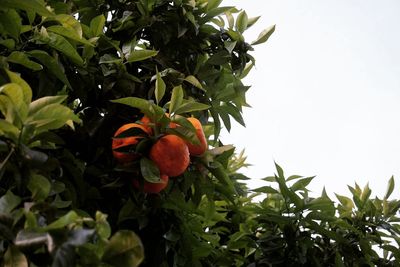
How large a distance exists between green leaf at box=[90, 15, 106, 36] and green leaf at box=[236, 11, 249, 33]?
0.51m

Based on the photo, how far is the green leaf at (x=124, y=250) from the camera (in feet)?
2.30

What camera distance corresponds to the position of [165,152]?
3.94 feet

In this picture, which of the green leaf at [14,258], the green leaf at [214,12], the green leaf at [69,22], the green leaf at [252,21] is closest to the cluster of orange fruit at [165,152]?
the green leaf at [69,22]

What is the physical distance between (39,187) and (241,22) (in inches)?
43.9

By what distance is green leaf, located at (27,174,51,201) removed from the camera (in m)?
0.89

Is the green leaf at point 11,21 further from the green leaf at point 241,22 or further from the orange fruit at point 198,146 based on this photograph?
the green leaf at point 241,22

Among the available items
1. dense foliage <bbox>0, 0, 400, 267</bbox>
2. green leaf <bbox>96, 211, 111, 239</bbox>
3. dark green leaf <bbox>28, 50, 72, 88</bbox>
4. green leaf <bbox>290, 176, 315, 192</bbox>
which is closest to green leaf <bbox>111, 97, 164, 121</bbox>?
dense foliage <bbox>0, 0, 400, 267</bbox>

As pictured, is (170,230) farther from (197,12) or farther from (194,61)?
(197,12)

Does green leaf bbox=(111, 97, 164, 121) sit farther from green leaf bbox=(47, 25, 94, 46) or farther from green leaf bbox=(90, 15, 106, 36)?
green leaf bbox=(90, 15, 106, 36)

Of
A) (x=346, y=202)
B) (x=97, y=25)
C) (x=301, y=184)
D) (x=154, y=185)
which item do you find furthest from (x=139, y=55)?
(x=346, y=202)

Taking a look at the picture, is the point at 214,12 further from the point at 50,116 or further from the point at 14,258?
the point at 14,258

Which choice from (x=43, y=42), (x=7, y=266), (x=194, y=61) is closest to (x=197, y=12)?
(x=194, y=61)

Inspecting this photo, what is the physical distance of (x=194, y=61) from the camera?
1.75 m

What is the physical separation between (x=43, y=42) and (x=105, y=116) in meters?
0.30
